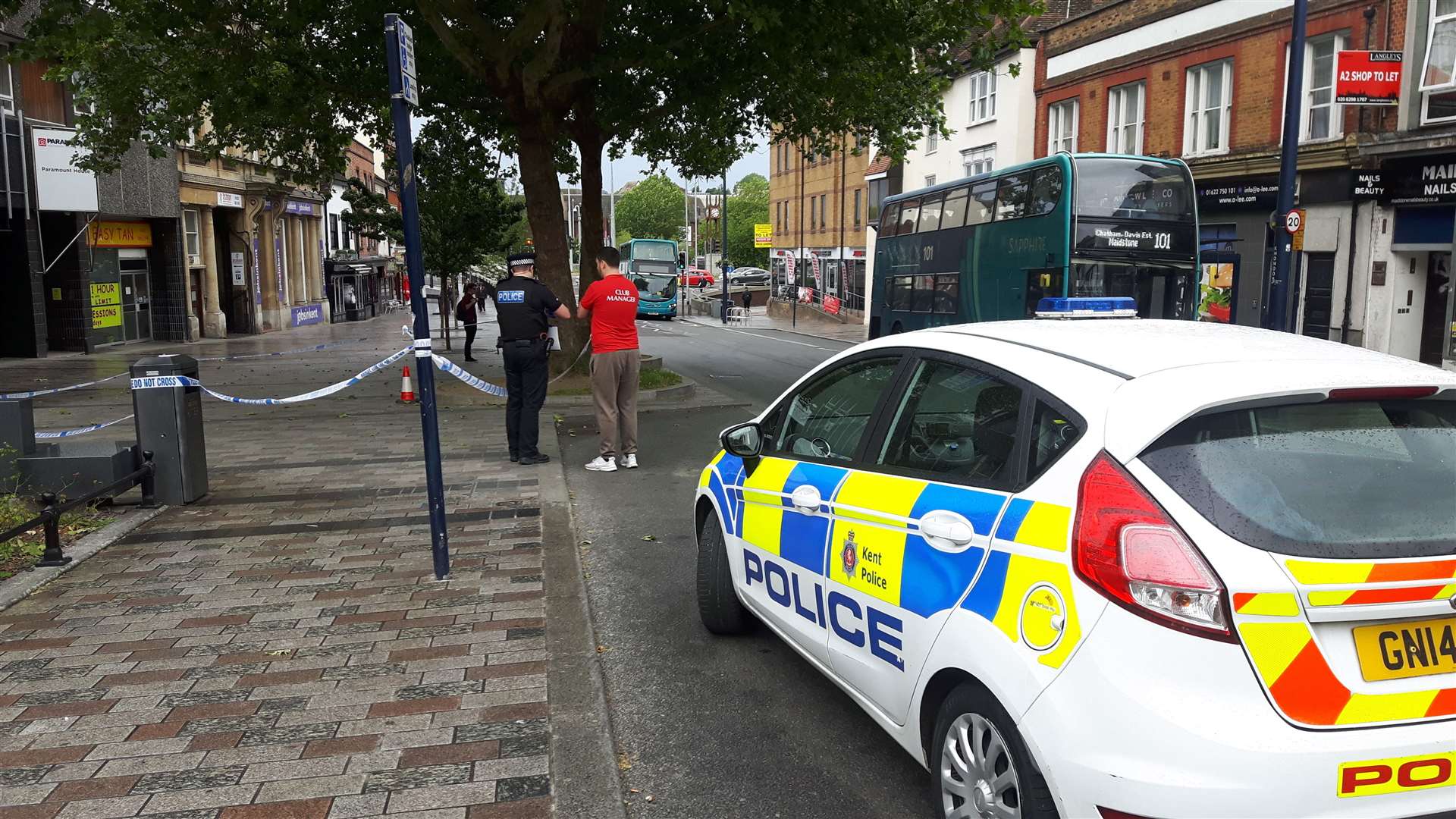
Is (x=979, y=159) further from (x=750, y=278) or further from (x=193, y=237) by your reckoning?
(x=750, y=278)

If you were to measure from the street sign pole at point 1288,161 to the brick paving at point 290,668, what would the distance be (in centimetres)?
1230

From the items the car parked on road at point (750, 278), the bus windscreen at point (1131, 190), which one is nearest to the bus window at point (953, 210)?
the bus windscreen at point (1131, 190)

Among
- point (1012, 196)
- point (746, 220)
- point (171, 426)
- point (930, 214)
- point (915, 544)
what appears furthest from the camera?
point (746, 220)

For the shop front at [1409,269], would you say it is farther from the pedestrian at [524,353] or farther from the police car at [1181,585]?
the police car at [1181,585]

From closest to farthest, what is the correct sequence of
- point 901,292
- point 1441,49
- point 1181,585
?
1. point 1181,585
2. point 1441,49
3. point 901,292

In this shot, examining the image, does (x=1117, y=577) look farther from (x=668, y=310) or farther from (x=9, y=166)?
(x=668, y=310)

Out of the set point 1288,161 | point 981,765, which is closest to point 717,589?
point 981,765

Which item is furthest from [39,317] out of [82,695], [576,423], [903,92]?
[82,695]

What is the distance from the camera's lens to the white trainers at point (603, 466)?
9.84 metres

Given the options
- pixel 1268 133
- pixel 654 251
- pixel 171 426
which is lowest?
pixel 171 426

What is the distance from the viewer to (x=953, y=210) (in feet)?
64.7

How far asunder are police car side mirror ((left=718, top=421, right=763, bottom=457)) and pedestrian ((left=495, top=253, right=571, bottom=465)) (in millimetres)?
5145

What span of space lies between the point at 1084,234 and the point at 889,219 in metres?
7.74

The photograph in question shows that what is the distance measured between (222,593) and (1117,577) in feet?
16.0
